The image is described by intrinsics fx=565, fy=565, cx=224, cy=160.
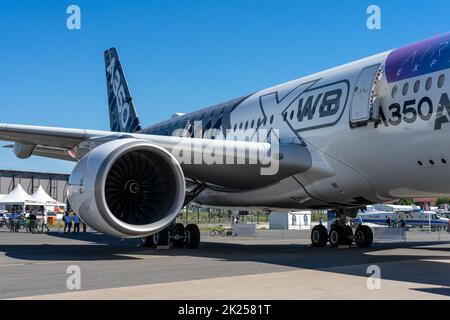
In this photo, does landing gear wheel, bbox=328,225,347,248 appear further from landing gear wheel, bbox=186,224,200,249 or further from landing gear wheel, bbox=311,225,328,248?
landing gear wheel, bbox=186,224,200,249

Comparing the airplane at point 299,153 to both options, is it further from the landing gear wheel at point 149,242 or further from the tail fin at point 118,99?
the tail fin at point 118,99

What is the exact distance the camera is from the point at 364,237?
15844 mm

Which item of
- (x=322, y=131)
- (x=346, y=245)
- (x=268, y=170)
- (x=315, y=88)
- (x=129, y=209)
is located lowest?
(x=346, y=245)

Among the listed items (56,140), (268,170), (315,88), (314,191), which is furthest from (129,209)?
(315,88)

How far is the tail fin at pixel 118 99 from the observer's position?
77.3ft

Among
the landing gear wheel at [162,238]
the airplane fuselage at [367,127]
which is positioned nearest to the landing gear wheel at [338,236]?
the airplane fuselage at [367,127]

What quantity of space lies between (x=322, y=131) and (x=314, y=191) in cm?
151

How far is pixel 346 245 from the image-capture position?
15805mm

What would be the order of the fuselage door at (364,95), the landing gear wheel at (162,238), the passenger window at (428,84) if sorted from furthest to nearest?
1. the landing gear wheel at (162,238)
2. the fuselage door at (364,95)
3. the passenger window at (428,84)

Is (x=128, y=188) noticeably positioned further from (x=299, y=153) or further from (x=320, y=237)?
(x=320, y=237)

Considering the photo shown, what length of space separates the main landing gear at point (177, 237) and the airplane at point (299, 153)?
1.4 inches
